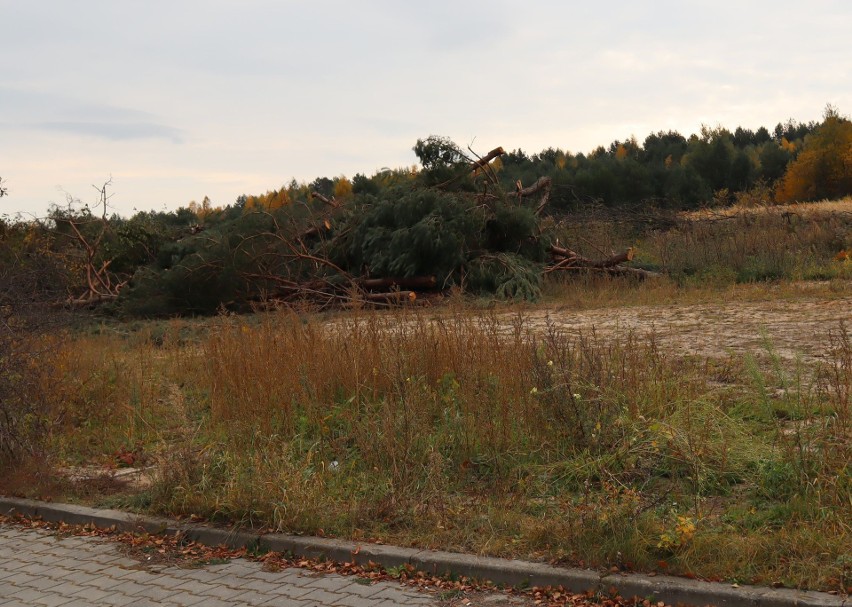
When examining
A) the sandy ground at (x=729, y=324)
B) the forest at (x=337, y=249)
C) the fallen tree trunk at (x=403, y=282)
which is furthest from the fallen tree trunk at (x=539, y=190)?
the sandy ground at (x=729, y=324)

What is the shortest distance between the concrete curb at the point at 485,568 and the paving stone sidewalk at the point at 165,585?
7.8 inches

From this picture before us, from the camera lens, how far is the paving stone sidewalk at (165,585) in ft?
16.5

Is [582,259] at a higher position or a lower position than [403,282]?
higher

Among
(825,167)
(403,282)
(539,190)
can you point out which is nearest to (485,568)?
(403,282)

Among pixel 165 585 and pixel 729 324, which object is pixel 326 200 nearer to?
pixel 729 324

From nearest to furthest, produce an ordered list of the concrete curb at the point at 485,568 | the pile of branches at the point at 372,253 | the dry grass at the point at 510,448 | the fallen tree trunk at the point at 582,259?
the concrete curb at the point at 485,568 < the dry grass at the point at 510,448 < the pile of branches at the point at 372,253 < the fallen tree trunk at the point at 582,259

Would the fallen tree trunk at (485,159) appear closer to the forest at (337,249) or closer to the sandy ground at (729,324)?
the forest at (337,249)

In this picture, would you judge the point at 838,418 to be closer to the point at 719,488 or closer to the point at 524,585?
the point at 719,488

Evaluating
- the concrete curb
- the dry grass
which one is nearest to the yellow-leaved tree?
the dry grass

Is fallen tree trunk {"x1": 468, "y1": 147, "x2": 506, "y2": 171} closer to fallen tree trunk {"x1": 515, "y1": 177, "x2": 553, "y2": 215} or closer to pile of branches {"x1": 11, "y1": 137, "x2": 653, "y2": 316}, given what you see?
pile of branches {"x1": 11, "y1": 137, "x2": 653, "y2": 316}

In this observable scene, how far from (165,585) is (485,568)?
1.96 meters

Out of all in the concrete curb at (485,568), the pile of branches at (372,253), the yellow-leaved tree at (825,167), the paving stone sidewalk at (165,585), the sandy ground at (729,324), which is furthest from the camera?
the yellow-leaved tree at (825,167)

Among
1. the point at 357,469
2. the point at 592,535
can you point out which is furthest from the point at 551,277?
the point at 592,535

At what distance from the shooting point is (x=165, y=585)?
17.9 ft
